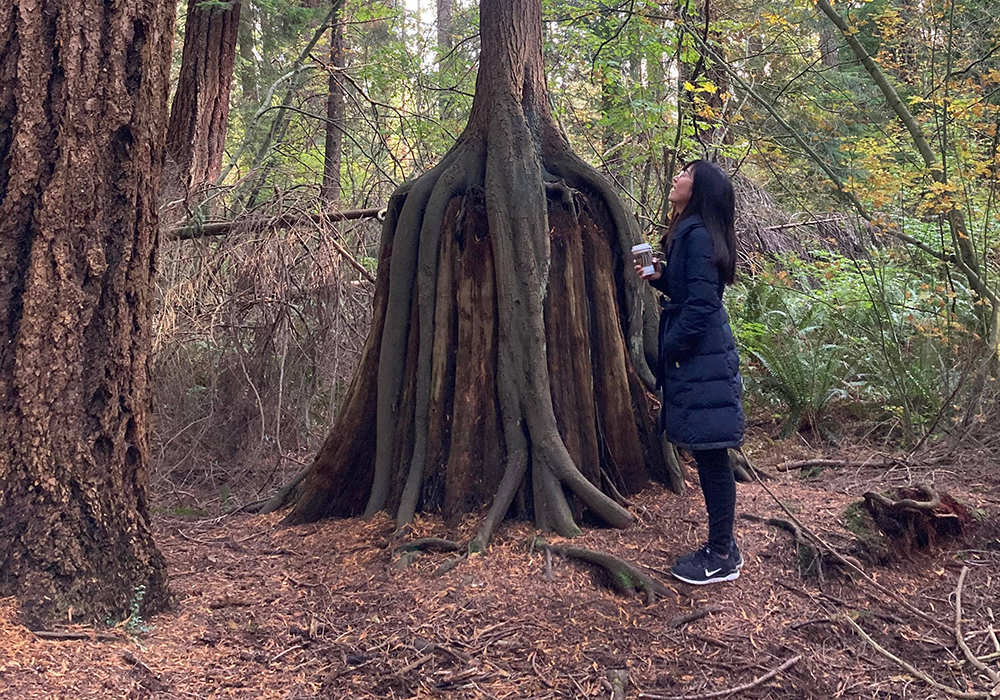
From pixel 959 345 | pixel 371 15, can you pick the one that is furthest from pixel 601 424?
pixel 371 15

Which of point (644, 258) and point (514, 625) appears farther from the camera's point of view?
point (644, 258)

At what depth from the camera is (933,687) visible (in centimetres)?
302

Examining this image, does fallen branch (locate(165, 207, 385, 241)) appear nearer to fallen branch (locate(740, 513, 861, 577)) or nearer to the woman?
the woman

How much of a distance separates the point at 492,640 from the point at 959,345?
5.27 meters

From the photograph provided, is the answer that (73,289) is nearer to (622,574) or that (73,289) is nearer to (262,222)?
(622,574)

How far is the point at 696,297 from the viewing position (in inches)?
147

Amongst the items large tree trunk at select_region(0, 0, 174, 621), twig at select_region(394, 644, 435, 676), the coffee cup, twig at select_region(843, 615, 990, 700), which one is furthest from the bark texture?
twig at select_region(843, 615, 990, 700)

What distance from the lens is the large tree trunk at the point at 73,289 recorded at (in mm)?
2955

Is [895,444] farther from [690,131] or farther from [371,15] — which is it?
[371,15]

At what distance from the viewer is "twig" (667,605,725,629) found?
345cm

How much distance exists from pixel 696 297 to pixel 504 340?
1216mm

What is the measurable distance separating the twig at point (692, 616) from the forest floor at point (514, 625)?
1 cm

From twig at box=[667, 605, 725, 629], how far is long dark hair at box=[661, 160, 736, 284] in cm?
161

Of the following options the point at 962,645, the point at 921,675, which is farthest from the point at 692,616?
the point at 962,645
